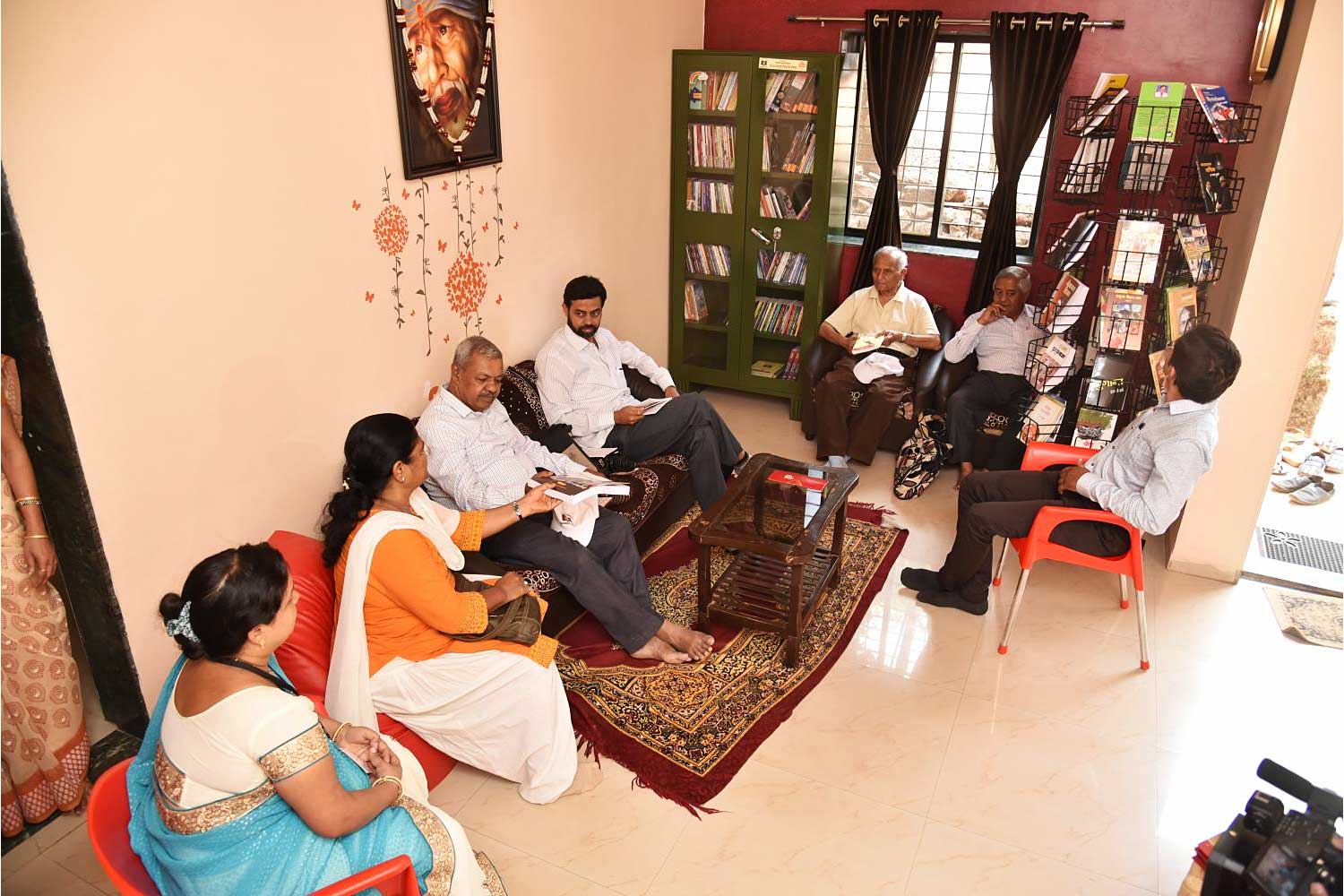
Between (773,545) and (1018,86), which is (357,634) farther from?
(1018,86)

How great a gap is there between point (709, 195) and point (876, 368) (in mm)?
1593

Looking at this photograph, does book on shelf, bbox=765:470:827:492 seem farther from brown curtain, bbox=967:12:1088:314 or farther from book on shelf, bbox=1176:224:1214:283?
brown curtain, bbox=967:12:1088:314

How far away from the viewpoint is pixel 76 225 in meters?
2.40

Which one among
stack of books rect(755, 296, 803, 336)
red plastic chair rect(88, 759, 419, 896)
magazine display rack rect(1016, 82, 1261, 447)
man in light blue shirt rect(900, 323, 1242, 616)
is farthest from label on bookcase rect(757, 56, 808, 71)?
red plastic chair rect(88, 759, 419, 896)

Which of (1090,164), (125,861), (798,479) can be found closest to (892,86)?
(1090,164)

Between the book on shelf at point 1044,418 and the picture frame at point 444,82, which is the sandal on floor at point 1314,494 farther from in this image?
the picture frame at point 444,82

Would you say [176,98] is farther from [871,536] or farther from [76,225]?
[871,536]

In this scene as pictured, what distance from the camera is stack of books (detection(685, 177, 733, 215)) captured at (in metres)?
5.73

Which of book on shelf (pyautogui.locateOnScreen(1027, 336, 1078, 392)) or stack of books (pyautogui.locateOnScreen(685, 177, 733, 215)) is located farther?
stack of books (pyautogui.locateOnScreen(685, 177, 733, 215))

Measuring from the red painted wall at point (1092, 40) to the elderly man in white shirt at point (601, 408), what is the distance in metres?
2.17

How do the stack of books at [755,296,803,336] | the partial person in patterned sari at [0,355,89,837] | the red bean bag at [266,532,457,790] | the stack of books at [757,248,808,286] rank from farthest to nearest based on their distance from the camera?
the stack of books at [755,296,803,336] < the stack of books at [757,248,808,286] < the red bean bag at [266,532,457,790] < the partial person in patterned sari at [0,355,89,837]

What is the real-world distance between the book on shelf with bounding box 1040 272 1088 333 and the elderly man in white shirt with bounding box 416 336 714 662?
2.33m

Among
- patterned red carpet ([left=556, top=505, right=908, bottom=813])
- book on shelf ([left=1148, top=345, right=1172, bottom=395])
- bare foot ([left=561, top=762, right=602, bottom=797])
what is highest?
book on shelf ([left=1148, top=345, right=1172, bottom=395])

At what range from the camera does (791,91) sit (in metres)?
5.39
